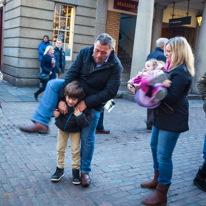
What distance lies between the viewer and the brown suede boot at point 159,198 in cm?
300

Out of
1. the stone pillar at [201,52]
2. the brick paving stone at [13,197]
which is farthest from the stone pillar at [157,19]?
the brick paving stone at [13,197]

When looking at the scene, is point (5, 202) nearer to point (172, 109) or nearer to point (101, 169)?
point (101, 169)

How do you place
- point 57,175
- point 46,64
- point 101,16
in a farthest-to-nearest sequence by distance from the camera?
1. point 101,16
2. point 46,64
3. point 57,175

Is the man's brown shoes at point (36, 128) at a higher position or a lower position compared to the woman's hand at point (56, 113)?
lower

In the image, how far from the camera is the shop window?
12.0 meters

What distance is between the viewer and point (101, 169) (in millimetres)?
3943

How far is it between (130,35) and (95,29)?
16.4ft

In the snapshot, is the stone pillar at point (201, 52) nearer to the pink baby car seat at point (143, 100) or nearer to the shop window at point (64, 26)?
the shop window at point (64, 26)

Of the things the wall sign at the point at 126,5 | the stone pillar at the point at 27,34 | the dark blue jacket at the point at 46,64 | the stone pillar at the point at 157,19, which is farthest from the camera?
the stone pillar at the point at 157,19

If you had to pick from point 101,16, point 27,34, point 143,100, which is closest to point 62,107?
point 143,100

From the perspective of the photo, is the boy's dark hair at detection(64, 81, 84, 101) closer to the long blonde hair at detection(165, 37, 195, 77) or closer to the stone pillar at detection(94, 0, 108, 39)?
the long blonde hair at detection(165, 37, 195, 77)

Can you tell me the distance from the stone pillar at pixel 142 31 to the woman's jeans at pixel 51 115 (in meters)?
7.41

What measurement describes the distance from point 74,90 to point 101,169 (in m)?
1.54

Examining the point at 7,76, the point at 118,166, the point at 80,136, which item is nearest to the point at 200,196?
the point at 118,166
